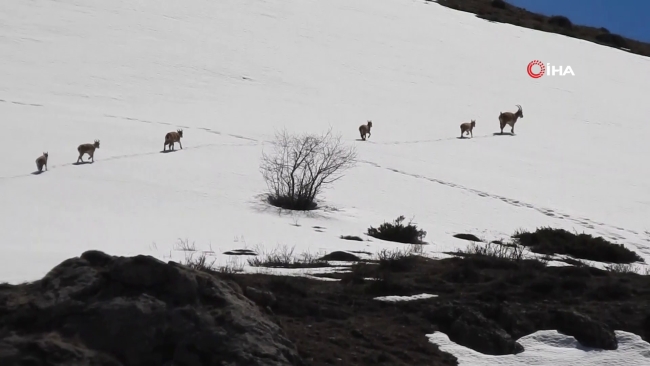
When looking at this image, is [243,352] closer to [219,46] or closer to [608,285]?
[608,285]

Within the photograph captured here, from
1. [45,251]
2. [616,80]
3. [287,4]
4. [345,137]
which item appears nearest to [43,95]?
[345,137]

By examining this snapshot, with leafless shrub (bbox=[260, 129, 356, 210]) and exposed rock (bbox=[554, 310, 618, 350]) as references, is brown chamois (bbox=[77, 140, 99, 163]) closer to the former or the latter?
leafless shrub (bbox=[260, 129, 356, 210])

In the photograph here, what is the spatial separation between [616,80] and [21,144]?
2853 centimetres

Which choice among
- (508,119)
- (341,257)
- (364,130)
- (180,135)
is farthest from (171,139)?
(508,119)

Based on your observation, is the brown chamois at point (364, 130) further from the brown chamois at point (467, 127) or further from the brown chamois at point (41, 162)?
the brown chamois at point (41, 162)

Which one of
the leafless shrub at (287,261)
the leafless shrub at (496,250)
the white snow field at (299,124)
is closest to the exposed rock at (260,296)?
the white snow field at (299,124)

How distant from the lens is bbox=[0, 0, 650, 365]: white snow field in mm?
14648

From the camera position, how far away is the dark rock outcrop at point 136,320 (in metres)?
5.11

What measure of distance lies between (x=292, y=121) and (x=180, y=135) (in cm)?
541

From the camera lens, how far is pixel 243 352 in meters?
5.16

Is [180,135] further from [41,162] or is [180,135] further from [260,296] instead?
[260,296]

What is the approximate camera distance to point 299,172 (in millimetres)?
19422

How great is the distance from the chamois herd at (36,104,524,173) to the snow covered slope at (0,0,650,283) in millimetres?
309

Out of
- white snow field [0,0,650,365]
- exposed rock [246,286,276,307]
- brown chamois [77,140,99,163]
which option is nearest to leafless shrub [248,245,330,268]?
white snow field [0,0,650,365]
